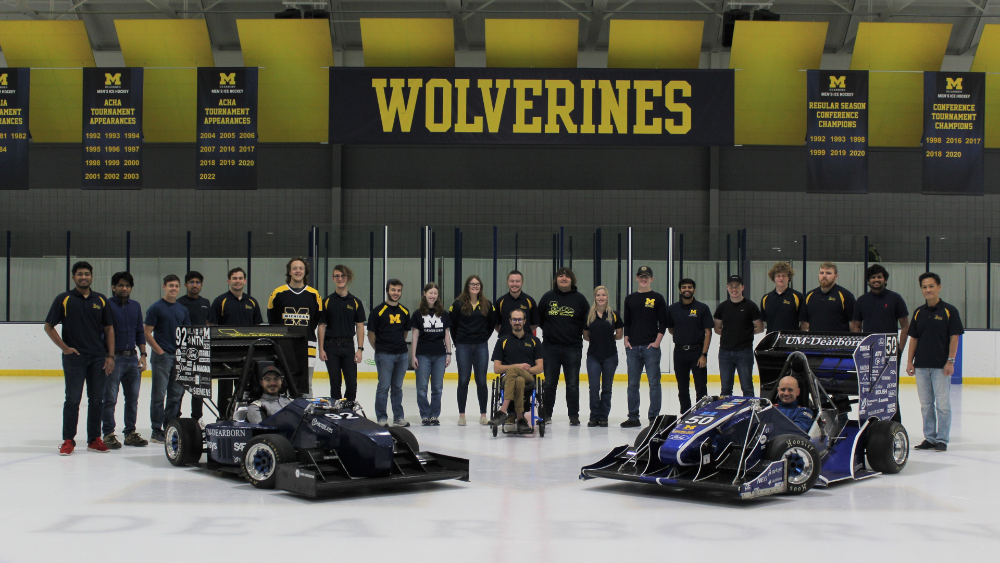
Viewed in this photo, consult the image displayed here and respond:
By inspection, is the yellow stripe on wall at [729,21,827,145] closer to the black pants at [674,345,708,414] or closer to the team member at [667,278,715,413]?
the team member at [667,278,715,413]

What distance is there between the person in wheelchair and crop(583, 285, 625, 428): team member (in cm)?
69

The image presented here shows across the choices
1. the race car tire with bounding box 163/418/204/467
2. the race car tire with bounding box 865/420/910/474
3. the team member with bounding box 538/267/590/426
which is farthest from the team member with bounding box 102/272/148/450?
the race car tire with bounding box 865/420/910/474

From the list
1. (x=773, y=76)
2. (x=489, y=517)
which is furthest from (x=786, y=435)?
(x=773, y=76)

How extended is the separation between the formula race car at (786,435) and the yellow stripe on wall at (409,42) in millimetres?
9955

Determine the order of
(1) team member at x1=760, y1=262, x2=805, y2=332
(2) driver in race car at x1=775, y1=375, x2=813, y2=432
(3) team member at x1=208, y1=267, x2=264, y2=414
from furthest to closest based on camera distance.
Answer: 1. (1) team member at x1=760, y1=262, x2=805, y2=332
2. (3) team member at x1=208, y1=267, x2=264, y2=414
3. (2) driver in race car at x1=775, y1=375, x2=813, y2=432

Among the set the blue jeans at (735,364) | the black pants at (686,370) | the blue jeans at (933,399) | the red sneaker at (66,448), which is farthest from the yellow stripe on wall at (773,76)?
the red sneaker at (66,448)

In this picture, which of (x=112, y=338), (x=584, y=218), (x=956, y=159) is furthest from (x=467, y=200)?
(x=112, y=338)

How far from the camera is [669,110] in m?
14.6

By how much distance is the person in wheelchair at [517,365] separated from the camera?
8.88 meters

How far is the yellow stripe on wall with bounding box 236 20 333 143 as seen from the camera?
16.2 m

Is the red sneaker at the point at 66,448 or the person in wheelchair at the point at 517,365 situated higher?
the person in wheelchair at the point at 517,365

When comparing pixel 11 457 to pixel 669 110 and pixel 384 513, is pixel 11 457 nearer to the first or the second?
pixel 384 513

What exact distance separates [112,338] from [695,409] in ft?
15.6

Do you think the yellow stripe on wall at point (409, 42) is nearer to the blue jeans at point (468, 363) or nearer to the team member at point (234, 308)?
the blue jeans at point (468, 363)
